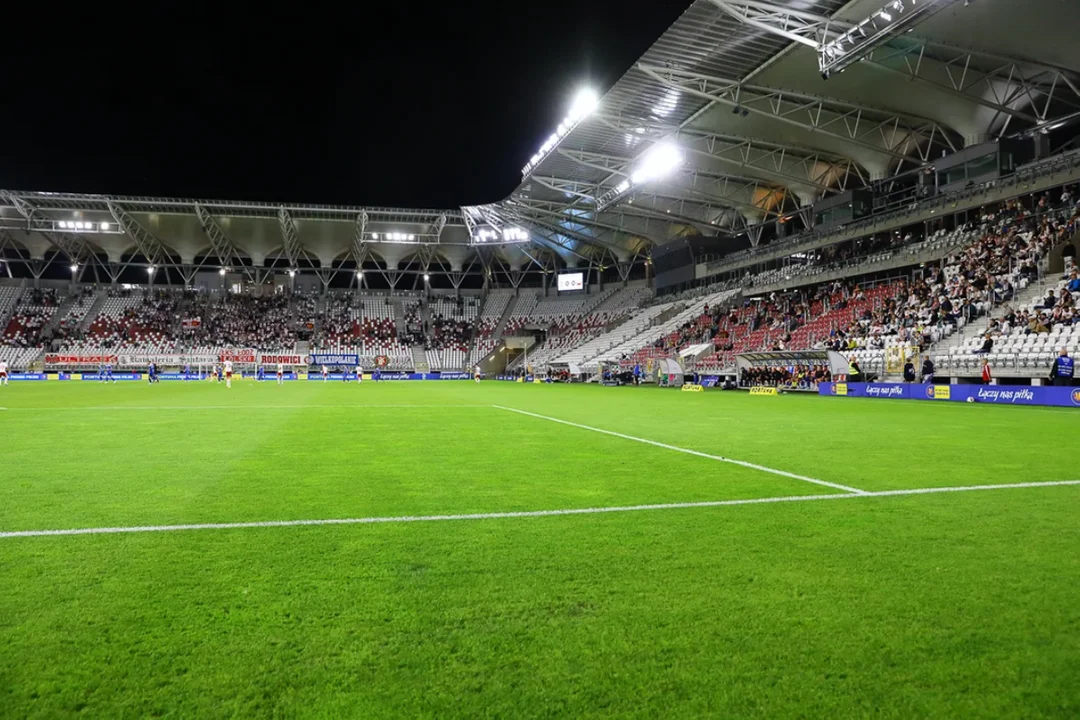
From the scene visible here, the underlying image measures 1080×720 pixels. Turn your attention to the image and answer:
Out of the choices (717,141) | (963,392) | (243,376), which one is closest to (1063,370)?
(963,392)

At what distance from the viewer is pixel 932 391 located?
24.0 metres

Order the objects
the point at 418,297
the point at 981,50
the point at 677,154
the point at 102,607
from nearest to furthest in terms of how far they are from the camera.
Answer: the point at 102,607 → the point at 981,50 → the point at 677,154 → the point at 418,297

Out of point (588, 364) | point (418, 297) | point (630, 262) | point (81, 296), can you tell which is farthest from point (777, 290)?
point (81, 296)

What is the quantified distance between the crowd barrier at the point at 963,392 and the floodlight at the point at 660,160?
16.9 metres

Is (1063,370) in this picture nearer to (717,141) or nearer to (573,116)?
(717,141)

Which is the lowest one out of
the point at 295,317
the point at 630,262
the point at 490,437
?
the point at 490,437

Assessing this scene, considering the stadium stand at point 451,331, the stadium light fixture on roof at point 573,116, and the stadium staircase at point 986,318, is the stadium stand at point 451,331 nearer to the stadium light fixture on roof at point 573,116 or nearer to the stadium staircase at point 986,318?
the stadium light fixture on roof at point 573,116

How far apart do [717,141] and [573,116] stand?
976 cm

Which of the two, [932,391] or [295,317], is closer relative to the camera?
[932,391]

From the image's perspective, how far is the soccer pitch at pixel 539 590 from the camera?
2.38m

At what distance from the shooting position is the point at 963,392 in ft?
74.9

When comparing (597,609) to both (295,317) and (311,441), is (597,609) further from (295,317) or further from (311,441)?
(295,317)

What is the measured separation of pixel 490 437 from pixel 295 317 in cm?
6689

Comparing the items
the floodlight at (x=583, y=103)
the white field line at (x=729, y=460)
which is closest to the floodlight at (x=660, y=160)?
the floodlight at (x=583, y=103)
